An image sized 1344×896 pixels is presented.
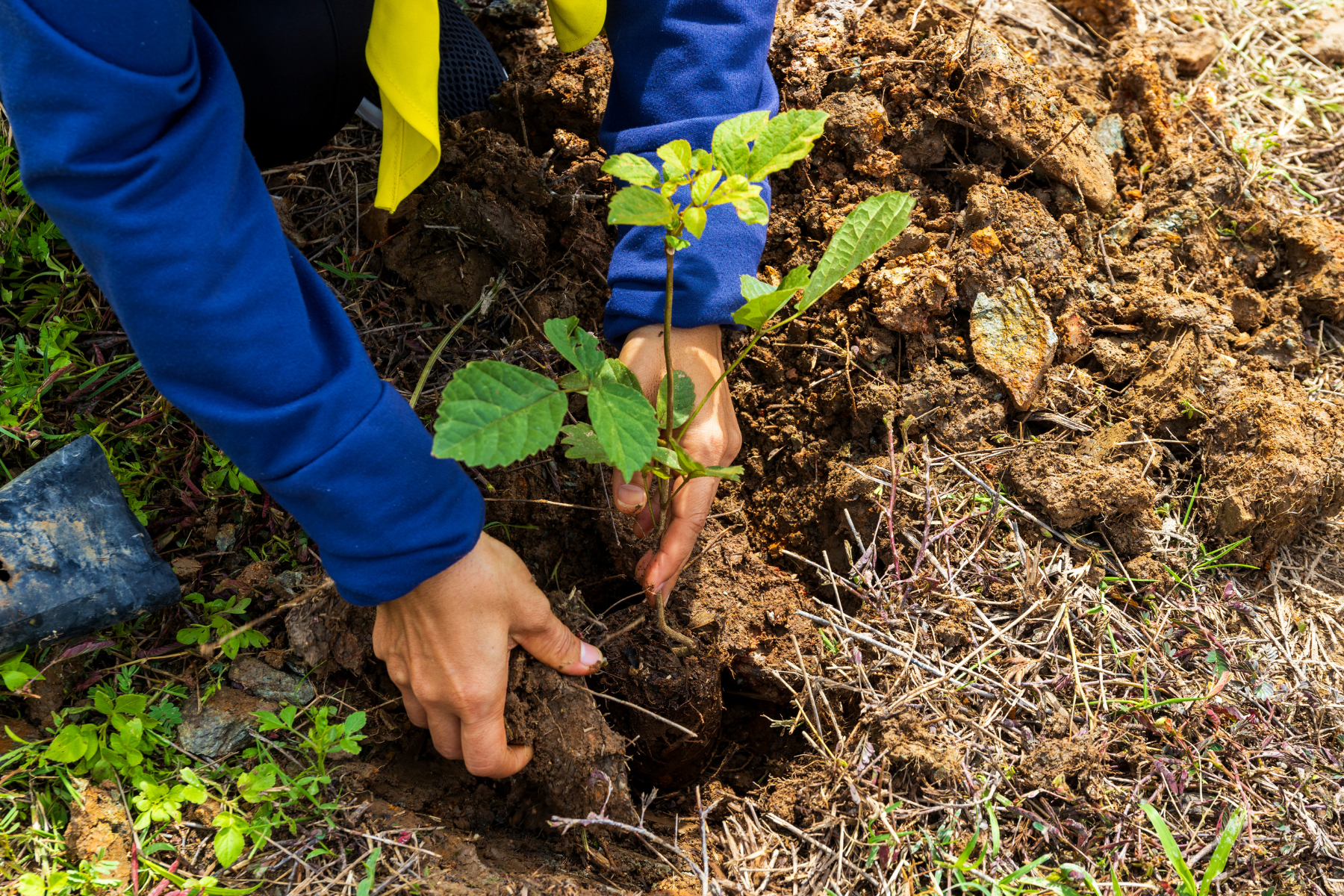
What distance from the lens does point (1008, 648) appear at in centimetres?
177

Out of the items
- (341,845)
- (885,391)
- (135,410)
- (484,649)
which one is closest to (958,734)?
(885,391)

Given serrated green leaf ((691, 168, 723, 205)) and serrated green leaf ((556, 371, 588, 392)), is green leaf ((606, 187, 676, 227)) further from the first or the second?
serrated green leaf ((556, 371, 588, 392))

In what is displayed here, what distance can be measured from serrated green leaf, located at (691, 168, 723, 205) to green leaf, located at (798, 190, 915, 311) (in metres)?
0.23

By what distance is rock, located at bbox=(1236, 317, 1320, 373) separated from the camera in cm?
208

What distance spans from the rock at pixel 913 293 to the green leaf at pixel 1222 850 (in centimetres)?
119

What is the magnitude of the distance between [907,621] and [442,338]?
1285mm

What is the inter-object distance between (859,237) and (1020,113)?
1058 millimetres

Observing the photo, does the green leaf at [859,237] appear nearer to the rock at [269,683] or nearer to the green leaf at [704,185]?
the green leaf at [704,185]

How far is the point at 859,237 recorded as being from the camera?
4.44 feet

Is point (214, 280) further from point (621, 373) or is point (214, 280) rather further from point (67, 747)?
point (67, 747)

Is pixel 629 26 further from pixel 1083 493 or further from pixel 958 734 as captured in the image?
pixel 958 734

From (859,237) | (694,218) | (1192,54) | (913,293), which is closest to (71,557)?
(694,218)

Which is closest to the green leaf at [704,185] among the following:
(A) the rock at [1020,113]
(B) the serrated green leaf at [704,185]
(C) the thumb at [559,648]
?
(B) the serrated green leaf at [704,185]

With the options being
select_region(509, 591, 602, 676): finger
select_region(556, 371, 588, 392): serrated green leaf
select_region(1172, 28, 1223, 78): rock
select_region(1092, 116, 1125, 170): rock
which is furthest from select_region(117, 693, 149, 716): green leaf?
select_region(1172, 28, 1223, 78): rock
